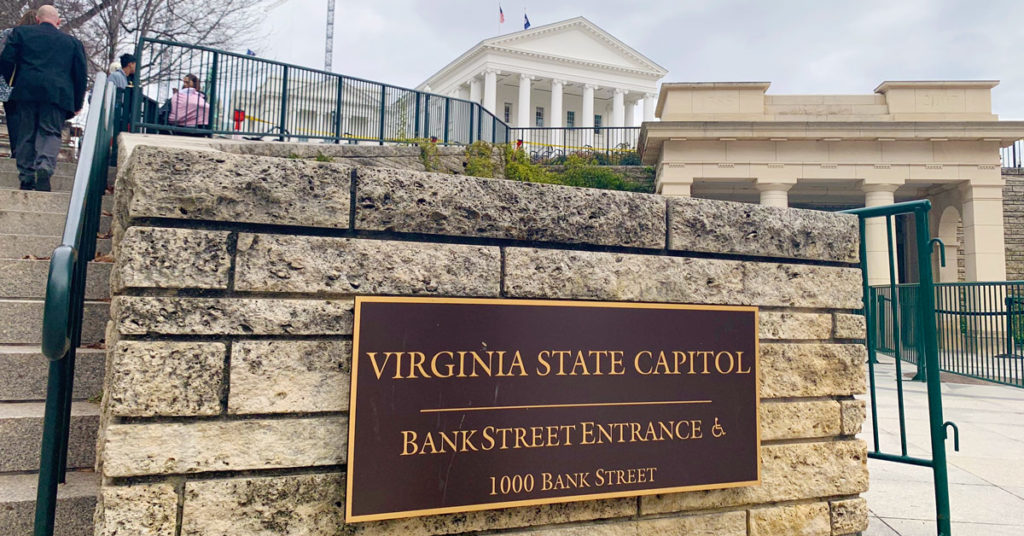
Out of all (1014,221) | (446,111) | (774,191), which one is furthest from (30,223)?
(1014,221)

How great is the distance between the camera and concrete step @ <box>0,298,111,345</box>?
3.66m

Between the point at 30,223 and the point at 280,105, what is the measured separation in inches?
224

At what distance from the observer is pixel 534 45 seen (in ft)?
162

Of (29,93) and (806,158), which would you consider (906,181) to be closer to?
(806,158)

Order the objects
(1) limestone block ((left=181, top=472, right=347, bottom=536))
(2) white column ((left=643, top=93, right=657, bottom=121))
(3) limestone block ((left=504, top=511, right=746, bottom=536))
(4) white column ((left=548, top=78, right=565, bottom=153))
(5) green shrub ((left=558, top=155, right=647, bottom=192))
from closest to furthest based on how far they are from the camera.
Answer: (1) limestone block ((left=181, top=472, right=347, bottom=536)) → (3) limestone block ((left=504, top=511, right=746, bottom=536)) → (5) green shrub ((left=558, top=155, right=647, bottom=192)) → (4) white column ((left=548, top=78, right=565, bottom=153)) → (2) white column ((left=643, top=93, right=657, bottom=121))

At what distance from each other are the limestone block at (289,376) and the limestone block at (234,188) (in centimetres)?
47

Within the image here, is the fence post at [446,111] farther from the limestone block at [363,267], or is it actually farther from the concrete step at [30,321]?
the limestone block at [363,267]

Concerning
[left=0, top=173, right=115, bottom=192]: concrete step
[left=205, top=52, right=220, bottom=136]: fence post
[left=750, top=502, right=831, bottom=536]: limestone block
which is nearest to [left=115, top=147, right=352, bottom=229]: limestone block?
[left=750, top=502, right=831, bottom=536]: limestone block

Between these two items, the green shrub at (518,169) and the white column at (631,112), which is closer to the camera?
the green shrub at (518,169)

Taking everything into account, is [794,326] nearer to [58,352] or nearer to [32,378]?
[58,352]

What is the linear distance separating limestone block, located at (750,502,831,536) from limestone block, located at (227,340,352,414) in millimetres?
2067

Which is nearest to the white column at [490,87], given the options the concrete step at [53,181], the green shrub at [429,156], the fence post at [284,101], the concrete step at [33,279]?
the fence post at [284,101]

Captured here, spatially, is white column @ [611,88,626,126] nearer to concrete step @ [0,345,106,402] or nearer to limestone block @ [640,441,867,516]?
limestone block @ [640,441,867,516]

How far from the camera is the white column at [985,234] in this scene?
57.7ft
